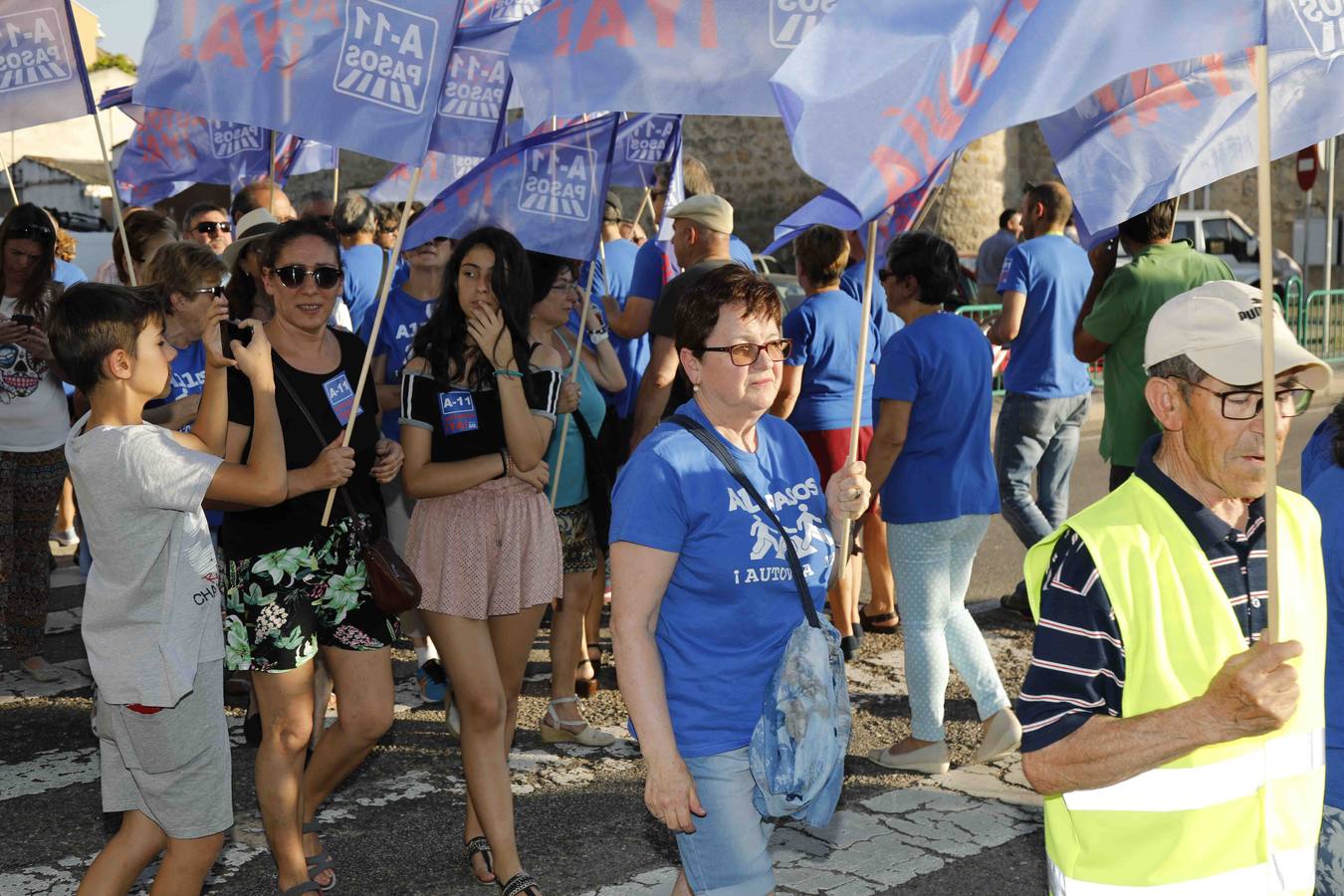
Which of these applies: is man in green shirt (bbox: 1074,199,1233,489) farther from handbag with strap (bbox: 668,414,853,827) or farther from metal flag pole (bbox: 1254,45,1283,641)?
metal flag pole (bbox: 1254,45,1283,641)

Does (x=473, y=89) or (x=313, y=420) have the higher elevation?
(x=473, y=89)

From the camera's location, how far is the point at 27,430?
21.2 feet

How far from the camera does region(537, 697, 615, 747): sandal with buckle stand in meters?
5.73

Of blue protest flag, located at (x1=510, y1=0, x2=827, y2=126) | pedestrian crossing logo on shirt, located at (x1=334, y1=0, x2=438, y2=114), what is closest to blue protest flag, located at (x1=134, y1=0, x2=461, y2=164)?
pedestrian crossing logo on shirt, located at (x1=334, y1=0, x2=438, y2=114)

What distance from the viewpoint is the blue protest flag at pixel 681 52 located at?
412 cm

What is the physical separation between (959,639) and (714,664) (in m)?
2.34

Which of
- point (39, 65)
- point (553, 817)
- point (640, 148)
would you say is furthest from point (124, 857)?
point (640, 148)

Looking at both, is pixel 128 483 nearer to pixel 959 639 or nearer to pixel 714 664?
pixel 714 664

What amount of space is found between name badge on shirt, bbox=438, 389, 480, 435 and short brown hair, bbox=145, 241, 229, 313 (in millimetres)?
1318

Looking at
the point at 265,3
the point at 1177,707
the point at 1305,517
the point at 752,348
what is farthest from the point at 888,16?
the point at 265,3

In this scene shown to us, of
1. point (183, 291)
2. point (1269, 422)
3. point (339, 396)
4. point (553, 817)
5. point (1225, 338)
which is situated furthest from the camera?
point (183, 291)

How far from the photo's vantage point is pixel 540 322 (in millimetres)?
5867

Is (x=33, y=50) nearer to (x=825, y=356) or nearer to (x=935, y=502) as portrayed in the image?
(x=825, y=356)

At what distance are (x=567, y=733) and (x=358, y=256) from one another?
10.8 ft
